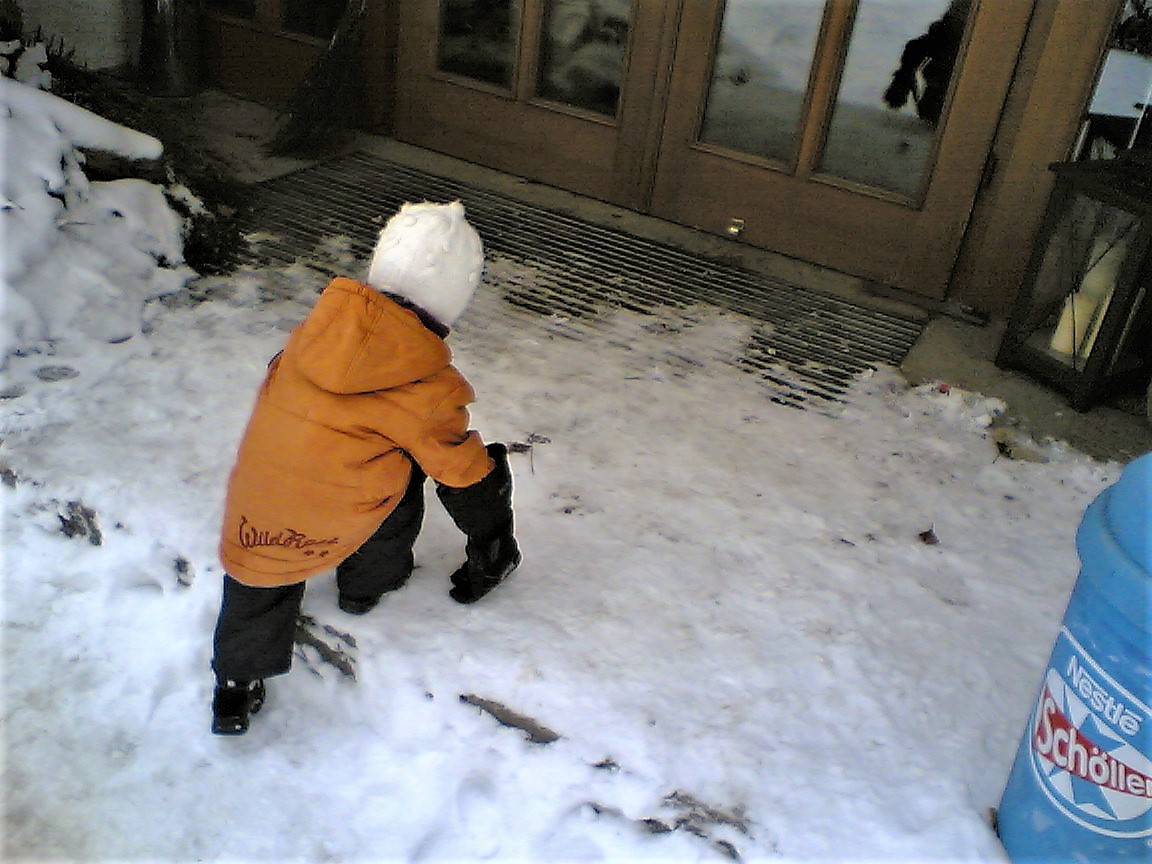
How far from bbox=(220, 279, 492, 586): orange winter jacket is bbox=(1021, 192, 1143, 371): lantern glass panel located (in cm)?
216

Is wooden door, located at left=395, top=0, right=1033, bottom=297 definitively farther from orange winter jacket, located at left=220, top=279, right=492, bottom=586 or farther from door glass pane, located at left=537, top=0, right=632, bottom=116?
orange winter jacket, located at left=220, top=279, right=492, bottom=586

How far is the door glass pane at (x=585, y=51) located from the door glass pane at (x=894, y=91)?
95 centimetres

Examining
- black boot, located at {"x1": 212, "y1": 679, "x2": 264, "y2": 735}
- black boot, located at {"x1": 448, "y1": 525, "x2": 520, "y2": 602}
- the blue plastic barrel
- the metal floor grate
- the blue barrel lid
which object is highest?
the blue barrel lid

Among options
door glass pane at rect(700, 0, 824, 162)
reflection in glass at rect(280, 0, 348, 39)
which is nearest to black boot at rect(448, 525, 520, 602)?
door glass pane at rect(700, 0, 824, 162)

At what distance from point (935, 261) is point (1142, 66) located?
915 mm

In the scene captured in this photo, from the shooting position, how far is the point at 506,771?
2066 mm

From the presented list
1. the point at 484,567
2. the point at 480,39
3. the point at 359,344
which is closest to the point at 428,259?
the point at 359,344

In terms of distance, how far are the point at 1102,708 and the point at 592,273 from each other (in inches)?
106

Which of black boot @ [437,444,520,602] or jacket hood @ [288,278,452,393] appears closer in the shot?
jacket hood @ [288,278,452,393]

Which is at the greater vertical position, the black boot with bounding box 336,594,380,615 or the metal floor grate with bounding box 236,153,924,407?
the metal floor grate with bounding box 236,153,924,407

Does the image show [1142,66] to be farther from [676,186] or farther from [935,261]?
[676,186]

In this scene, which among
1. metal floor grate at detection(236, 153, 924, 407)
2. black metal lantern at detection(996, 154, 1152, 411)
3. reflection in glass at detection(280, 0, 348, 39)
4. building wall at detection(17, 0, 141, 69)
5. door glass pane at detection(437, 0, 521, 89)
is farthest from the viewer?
reflection in glass at detection(280, 0, 348, 39)

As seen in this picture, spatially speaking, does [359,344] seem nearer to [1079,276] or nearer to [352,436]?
[352,436]

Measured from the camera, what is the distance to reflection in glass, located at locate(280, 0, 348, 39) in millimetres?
4910
